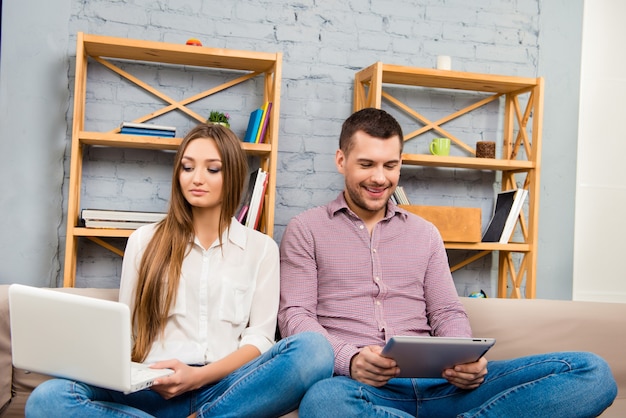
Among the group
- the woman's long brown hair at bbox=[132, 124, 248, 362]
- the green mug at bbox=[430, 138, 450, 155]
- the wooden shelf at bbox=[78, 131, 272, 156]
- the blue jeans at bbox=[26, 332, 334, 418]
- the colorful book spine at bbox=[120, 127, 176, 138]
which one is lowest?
the blue jeans at bbox=[26, 332, 334, 418]

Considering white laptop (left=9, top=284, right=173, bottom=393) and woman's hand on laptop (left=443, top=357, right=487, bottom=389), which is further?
woman's hand on laptop (left=443, top=357, right=487, bottom=389)

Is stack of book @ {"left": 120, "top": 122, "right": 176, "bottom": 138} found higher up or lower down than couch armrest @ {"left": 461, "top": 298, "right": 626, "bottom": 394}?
higher up

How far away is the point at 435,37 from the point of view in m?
2.91

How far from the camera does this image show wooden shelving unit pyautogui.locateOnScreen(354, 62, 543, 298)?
270 centimetres

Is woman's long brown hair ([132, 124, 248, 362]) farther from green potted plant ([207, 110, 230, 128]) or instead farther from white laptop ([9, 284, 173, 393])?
green potted plant ([207, 110, 230, 128])

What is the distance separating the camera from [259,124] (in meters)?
2.51

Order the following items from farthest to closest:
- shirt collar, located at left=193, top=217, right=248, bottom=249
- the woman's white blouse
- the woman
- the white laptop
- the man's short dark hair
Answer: the man's short dark hair → shirt collar, located at left=193, top=217, right=248, bottom=249 → the woman's white blouse → the woman → the white laptop

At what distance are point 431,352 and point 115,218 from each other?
130 centimetres

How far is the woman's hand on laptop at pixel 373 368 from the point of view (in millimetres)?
1700

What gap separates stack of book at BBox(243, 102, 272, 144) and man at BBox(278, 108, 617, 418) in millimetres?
435

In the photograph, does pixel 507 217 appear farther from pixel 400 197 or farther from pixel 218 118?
pixel 218 118

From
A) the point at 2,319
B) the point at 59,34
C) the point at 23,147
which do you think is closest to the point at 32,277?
the point at 23,147

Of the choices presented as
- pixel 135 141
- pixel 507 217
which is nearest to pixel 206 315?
pixel 135 141

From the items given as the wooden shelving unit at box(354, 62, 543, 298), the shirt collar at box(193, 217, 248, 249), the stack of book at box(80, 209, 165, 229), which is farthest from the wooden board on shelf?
the stack of book at box(80, 209, 165, 229)
